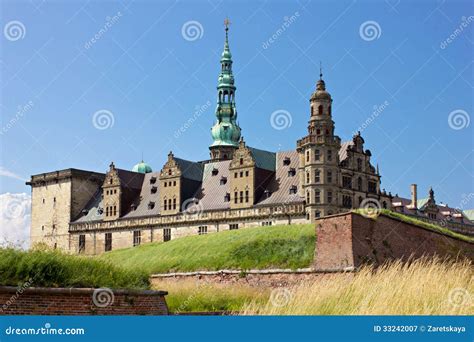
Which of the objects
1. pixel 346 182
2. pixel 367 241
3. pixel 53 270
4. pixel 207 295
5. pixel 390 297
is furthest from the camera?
pixel 346 182

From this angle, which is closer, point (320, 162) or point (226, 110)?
point (320, 162)

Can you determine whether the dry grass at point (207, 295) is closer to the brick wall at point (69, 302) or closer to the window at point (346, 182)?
the brick wall at point (69, 302)

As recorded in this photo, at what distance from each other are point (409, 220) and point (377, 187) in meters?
23.1

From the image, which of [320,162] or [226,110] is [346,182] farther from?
[226,110]

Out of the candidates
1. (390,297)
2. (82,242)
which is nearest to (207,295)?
(390,297)

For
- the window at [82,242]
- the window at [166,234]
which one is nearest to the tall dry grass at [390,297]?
the window at [166,234]

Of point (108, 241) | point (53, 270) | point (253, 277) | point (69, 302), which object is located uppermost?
point (108, 241)

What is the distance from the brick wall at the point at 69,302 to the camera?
15.9 metres

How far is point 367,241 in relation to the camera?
31.6 metres

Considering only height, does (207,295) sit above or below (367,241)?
below

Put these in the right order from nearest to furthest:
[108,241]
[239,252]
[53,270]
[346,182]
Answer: [53,270]
[239,252]
[346,182]
[108,241]

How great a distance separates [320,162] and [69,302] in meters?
35.5

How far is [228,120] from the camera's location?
8388cm
